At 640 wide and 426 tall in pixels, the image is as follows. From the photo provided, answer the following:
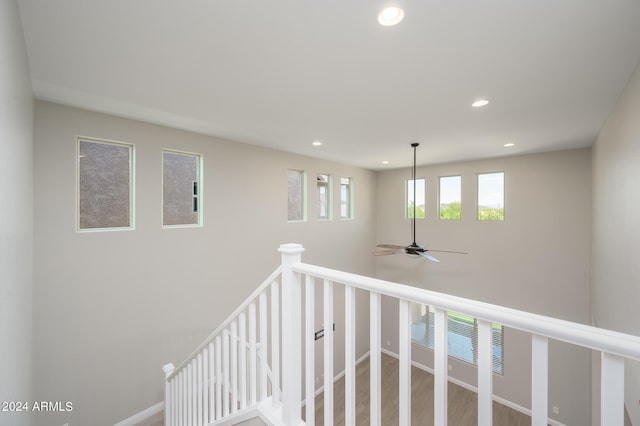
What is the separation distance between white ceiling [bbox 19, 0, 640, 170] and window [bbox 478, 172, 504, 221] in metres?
2.38

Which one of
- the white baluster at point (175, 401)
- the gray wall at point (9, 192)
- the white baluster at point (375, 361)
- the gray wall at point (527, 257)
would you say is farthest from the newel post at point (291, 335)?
the gray wall at point (527, 257)

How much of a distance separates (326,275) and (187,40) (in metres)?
1.76

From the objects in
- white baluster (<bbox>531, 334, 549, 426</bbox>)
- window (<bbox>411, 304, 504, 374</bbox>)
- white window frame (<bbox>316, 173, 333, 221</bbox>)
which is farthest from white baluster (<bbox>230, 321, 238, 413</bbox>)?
window (<bbox>411, 304, 504, 374</bbox>)

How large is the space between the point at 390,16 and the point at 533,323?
5.45 ft

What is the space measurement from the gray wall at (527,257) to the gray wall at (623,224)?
5.93 ft

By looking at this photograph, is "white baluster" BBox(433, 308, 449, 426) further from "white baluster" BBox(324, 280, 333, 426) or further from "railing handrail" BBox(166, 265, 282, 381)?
"railing handrail" BBox(166, 265, 282, 381)

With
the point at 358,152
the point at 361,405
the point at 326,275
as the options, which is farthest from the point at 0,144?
the point at 361,405

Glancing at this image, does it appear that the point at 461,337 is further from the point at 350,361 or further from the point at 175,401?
the point at 350,361

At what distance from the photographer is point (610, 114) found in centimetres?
293

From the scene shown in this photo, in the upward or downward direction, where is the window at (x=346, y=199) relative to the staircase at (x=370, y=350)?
upward

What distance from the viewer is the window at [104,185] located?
3027 millimetres

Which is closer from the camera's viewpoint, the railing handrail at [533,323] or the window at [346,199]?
the railing handrail at [533,323]

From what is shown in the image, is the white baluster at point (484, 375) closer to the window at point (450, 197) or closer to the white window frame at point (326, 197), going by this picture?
the white window frame at point (326, 197)

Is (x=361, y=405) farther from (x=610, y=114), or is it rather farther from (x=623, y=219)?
→ (x=610, y=114)
